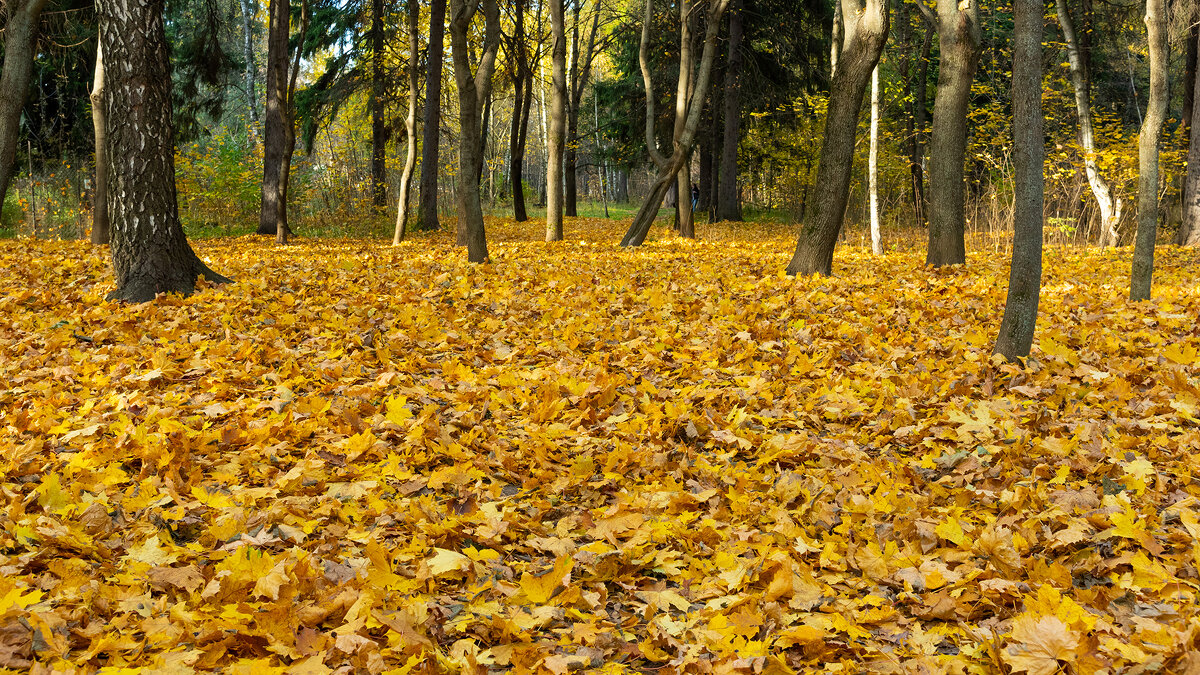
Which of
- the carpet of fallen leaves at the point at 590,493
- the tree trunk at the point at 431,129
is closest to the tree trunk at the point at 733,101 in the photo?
the tree trunk at the point at 431,129

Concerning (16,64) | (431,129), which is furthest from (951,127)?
(16,64)

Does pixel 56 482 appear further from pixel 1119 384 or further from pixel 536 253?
pixel 536 253

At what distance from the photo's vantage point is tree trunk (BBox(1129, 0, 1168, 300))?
→ 667cm

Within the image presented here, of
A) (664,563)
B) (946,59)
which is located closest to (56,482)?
(664,563)

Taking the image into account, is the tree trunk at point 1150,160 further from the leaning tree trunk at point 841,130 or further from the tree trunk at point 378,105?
the tree trunk at point 378,105

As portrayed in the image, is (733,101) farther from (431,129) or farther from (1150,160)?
(1150,160)

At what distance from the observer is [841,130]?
8.26 m

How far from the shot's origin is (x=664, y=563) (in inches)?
107

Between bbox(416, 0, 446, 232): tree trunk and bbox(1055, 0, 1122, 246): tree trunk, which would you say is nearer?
bbox(1055, 0, 1122, 246): tree trunk

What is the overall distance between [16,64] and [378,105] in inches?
391

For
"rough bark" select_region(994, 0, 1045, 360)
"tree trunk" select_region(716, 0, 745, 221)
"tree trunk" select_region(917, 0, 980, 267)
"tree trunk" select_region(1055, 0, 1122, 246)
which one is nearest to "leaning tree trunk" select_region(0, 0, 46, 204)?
"rough bark" select_region(994, 0, 1045, 360)

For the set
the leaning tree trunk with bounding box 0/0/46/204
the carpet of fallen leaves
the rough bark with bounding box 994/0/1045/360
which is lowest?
the carpet of fallen leaves

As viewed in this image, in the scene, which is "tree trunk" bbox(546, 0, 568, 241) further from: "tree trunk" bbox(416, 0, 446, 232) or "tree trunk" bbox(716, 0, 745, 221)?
"tree trunk" bbox(716, 0, 745, 221)

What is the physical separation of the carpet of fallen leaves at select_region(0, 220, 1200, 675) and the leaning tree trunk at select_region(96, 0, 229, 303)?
54 centimetres
